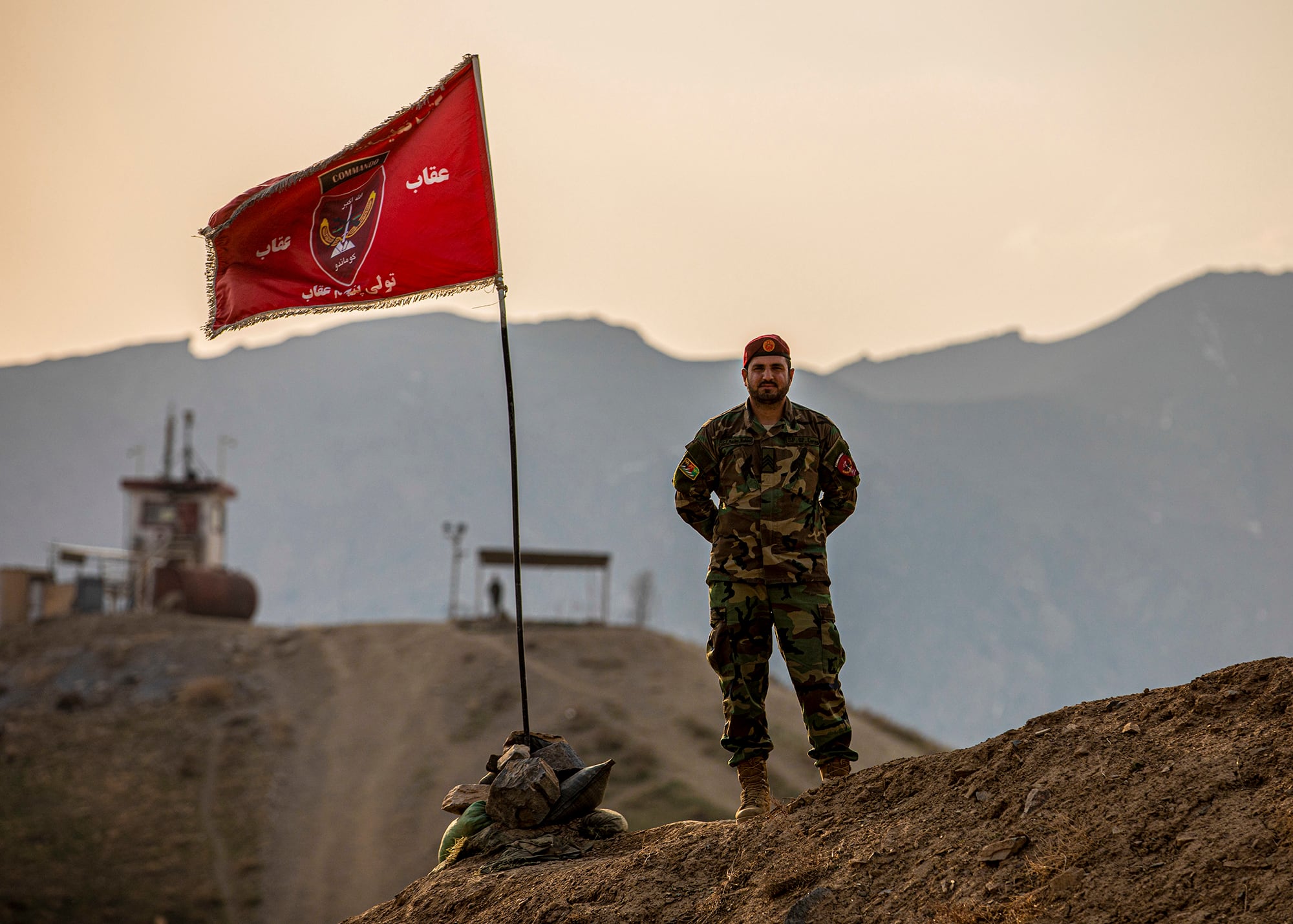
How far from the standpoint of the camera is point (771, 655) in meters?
6.52

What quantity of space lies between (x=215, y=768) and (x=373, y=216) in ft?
91.8

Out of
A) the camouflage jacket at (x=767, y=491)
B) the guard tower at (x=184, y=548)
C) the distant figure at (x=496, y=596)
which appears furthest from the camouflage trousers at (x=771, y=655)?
the guard tower at (x=184, y=548)

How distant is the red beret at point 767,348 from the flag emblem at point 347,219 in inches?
133

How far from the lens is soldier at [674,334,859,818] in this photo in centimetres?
662

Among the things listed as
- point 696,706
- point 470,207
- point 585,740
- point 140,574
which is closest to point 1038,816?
point 470,207

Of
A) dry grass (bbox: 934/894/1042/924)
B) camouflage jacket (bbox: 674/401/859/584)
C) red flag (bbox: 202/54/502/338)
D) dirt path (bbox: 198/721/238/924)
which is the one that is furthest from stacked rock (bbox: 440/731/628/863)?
dirt path (bbox: 198/721/238/924)

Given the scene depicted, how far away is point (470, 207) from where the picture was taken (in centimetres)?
869

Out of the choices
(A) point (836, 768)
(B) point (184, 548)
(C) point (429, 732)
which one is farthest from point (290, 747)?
(A) point (836, 768)

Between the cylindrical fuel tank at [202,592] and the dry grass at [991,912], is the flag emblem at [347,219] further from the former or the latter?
the cylindrical fuel tank at [202,592]

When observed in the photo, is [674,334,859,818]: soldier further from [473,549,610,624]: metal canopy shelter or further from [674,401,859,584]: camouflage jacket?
[473,549,610,624]: metal canopy shelter

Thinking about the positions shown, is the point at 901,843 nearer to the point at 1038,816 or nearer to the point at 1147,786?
the point at 1038,816

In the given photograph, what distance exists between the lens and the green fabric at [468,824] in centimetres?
803

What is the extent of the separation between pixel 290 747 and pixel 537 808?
29496 mm

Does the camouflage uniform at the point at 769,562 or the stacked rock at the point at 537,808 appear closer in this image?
the camouflage uniform at the point at 769,562
